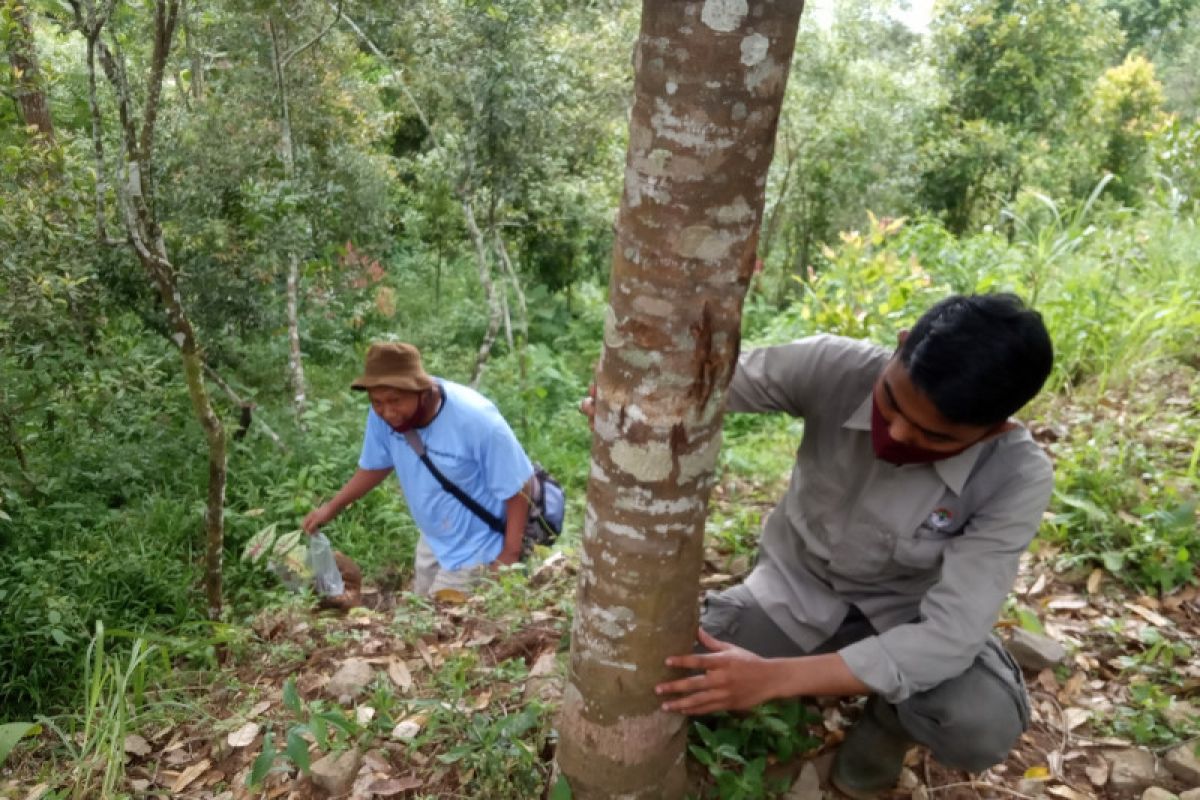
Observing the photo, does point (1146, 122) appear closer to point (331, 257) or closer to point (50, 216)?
point (331, 257)

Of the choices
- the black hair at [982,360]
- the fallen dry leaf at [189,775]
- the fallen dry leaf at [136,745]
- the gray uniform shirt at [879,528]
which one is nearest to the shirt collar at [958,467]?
the gray uniform shirt at [879,528]

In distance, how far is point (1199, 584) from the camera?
334cm

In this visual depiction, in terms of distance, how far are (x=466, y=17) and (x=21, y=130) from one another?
3.16m

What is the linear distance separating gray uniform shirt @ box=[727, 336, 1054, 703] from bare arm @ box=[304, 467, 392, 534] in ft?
6.69

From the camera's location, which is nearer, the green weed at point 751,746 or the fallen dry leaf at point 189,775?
the green weed at point 751,746

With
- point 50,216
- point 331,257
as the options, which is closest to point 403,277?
point 331,257

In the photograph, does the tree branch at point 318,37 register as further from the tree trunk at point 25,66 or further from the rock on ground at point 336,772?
the rock on ground at point 336,772

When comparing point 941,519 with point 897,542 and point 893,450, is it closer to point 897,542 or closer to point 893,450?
point 897,542

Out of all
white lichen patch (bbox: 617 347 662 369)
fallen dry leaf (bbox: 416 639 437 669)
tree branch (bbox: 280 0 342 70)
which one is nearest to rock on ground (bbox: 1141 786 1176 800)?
white lichen patch (bbox: 617 347 662 369)

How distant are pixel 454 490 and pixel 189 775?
1.60 meters

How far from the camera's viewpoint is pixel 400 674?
2.67 m

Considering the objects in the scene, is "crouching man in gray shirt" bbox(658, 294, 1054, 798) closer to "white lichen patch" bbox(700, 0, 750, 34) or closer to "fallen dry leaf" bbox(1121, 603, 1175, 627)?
"white lichen patch" bbox(700, 0, 750, 34)

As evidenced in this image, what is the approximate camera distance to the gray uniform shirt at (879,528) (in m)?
1.96

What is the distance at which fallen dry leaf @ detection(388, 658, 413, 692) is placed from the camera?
2.60 m
